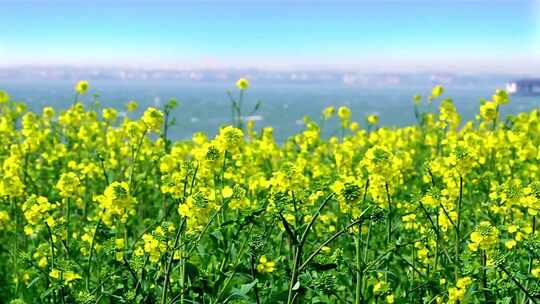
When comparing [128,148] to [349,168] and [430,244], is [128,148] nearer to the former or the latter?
[349,168]

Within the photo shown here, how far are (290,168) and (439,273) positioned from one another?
1064 millimetres

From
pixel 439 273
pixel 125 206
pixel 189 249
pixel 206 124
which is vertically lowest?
pixel 206 124

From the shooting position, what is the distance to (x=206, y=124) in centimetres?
8812

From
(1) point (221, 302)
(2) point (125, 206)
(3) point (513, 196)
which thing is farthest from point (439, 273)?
(2) point (125, 206)

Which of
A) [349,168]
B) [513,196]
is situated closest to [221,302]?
[513,196]

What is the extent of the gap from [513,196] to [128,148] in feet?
13.7

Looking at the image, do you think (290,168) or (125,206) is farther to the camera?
(290,168)

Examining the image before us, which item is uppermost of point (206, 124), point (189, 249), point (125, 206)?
point (125, 206)

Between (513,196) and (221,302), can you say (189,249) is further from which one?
(513,196)

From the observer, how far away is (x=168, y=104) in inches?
214

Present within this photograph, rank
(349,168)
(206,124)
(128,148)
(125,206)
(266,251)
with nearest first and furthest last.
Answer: (125,206), (266,251), (349,168), (128,148), (206,124)

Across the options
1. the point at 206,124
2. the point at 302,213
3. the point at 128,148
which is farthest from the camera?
the point at 206,124

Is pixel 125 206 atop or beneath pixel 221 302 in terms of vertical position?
atop

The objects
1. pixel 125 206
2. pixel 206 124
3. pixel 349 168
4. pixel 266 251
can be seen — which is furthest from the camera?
pixel 206 124
